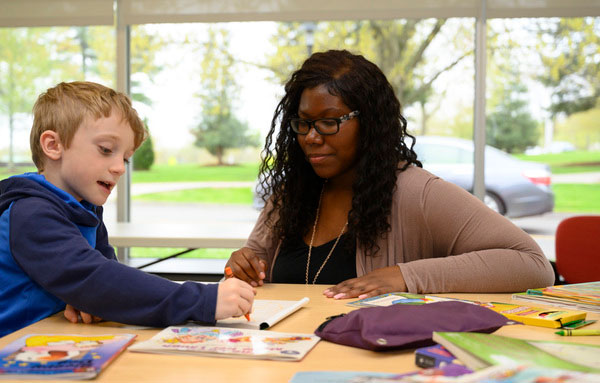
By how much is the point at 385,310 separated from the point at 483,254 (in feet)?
2.23

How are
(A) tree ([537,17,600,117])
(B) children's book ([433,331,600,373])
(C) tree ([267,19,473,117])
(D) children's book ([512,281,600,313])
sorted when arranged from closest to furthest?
(B) children's book ([433,331,600,373])
(D) children's book ([512,281,600,313])
(A) tree ([537,17,600,117])
(C) tree ([267,19,473,117])

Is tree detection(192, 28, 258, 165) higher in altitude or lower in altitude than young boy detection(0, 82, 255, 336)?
higher

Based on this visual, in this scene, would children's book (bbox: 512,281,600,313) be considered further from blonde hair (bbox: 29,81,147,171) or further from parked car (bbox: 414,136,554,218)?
parked car (bbox: 414,136,554,218)

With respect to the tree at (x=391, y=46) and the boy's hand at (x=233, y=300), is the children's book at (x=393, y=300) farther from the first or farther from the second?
the tree at (x=391, y=46)

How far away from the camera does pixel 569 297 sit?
5.00 feet

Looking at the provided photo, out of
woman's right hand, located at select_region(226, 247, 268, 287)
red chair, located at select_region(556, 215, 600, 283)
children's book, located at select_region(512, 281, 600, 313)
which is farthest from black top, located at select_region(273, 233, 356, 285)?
red chair, located at select_region(556, 215, 600, 283)

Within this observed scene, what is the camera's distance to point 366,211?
1952 millimetres

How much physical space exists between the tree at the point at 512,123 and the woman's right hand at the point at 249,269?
3755mm

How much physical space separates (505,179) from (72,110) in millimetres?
4450

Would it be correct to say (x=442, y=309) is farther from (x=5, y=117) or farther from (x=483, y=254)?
(x=5, y=117)

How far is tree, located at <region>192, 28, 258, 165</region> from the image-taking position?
5.51m

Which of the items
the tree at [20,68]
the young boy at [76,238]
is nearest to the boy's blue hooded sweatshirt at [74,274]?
the young boy at [76,238]

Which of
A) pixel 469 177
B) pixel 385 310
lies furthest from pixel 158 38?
pixel 385 310

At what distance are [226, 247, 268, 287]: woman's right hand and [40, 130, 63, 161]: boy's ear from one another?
70 centimetres
